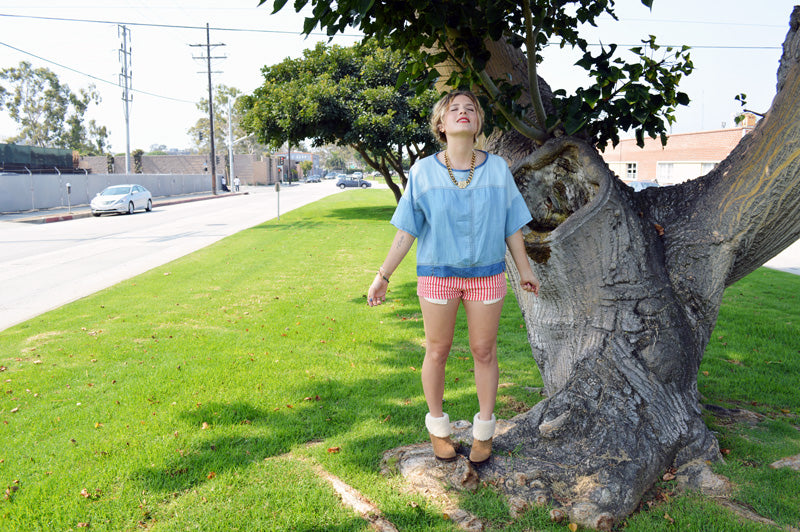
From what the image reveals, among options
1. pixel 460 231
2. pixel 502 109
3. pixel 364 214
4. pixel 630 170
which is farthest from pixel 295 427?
pixel 630 170

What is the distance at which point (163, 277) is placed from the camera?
33.7 feet

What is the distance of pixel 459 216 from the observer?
2877mm

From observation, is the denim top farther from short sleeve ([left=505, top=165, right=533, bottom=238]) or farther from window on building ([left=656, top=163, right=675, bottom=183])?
window on building ([left=656, top=163, right=675, bottom=183])

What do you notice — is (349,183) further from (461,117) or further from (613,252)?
(461,117)

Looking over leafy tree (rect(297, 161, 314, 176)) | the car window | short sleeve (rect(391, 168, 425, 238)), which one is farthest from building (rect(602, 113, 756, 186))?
leafy tree (rect(297, 161, 314, 176))

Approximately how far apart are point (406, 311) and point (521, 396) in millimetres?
3251

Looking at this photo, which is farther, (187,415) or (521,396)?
(521,396)

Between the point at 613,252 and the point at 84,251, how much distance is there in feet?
45.4

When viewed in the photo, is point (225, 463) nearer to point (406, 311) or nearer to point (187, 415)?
point (187, 415)

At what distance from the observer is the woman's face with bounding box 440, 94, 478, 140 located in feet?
9.51

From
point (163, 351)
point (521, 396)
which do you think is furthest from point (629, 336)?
point (163, 351)

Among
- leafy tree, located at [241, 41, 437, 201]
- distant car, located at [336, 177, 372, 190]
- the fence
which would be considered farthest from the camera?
distant car, located at [336, 177, 372, 190]

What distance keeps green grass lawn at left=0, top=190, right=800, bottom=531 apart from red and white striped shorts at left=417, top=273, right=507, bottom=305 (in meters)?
1.00

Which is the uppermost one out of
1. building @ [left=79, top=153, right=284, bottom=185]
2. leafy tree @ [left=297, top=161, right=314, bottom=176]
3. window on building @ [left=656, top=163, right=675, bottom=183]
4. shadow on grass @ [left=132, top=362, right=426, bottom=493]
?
leafy tree @ [left=297, top=161, right=314, bottom=176]
